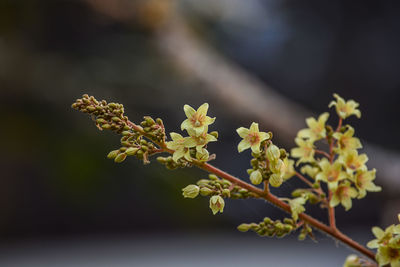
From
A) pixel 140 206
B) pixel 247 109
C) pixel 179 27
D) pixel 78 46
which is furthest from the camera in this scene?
pixel 140 206

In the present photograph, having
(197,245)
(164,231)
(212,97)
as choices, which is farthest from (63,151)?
(212,97)

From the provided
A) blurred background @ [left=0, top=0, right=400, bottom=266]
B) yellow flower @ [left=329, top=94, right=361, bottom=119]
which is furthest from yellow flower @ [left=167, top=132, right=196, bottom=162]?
Answer: blurred background @ [left=0, top=0, right=400, bottom=266]

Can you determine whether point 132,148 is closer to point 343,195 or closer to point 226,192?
point 226,192

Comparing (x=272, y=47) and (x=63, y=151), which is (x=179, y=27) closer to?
(x=272, y=47)

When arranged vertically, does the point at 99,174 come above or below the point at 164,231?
above

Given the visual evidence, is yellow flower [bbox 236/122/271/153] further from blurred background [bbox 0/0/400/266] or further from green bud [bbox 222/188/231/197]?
blurred background [bbox 0/0/400/266]

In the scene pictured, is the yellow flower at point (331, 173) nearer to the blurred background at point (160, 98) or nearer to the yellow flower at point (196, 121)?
the yellow flower at point (196, 121)
